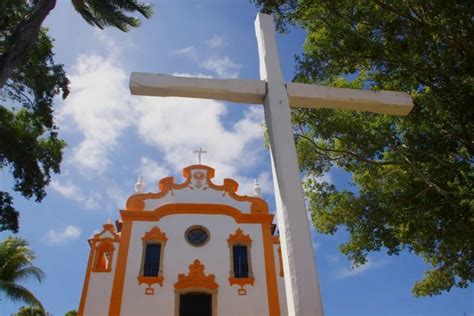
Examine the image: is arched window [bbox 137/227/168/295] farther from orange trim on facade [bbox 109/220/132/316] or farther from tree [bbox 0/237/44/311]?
tree [bbox 0/237/44/311]

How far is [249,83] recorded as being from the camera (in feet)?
13.2

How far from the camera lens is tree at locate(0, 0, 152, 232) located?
385 inches

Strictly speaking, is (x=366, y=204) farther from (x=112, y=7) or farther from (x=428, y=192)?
(x=112, y=7)

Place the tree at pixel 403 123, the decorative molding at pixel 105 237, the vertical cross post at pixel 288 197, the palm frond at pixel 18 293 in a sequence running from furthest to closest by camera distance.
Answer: the palm frond at pixel 18 293 < the decorative molding at pixel 105 237 < the tree at pixel 403 123 < the vertical cross post at pixel 288 197

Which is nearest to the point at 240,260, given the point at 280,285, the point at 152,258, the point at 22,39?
the point at 280,285

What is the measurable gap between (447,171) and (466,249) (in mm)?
1601

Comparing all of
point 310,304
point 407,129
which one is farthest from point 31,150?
point 310,304

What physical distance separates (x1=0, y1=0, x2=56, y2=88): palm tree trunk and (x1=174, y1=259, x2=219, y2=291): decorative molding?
712cm

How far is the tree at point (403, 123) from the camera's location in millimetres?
7281

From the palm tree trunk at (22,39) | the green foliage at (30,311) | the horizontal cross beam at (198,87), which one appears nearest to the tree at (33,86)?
the palm tree trunk at (22,39)

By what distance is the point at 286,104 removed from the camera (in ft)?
12.9

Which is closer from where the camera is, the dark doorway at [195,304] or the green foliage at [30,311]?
the dark doorway at [195,304]

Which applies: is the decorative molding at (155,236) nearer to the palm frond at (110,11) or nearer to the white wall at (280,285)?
the white wall at (280,285)

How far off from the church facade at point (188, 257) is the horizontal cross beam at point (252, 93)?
31.1 ft
